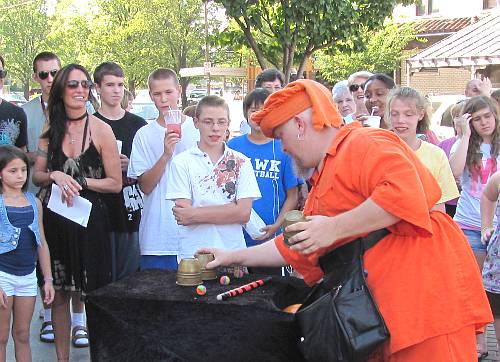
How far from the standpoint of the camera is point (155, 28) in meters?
29.9

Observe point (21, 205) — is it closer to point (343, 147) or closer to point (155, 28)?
point (343, 147)

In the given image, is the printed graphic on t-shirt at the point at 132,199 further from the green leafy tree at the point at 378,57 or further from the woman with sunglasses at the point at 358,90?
the green leafy tree at the point at 378,57

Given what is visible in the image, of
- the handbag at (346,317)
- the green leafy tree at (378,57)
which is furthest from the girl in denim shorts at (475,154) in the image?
the green leafy tree at (378,57)

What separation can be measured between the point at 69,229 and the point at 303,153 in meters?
2.28

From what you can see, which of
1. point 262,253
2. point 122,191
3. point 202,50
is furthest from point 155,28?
point 262,253

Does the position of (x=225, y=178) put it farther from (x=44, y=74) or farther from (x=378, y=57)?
(x=378, y=57)

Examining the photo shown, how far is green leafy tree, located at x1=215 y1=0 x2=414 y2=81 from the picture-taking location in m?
10.4

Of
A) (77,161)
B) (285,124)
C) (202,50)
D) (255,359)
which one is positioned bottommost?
(255,359)

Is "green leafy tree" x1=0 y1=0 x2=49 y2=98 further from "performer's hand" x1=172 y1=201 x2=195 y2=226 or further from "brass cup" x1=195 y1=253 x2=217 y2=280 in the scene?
"brass cup" x1=195 y1=253 x2=217 y2=280

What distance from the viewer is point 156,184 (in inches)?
174

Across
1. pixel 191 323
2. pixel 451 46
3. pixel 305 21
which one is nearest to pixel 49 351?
pixel 191 323

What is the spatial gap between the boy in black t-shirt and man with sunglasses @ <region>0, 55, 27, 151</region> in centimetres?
58

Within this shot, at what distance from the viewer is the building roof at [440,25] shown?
86.3 feet

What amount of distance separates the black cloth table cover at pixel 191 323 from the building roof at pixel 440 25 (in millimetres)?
25509
